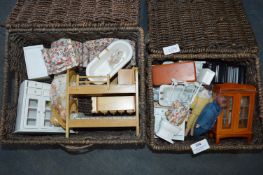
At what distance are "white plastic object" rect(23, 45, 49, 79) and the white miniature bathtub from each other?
0.30 m

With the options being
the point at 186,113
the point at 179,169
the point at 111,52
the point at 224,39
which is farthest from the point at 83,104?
the point at 224,39

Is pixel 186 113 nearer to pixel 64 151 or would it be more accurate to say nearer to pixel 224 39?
pixel 224 39

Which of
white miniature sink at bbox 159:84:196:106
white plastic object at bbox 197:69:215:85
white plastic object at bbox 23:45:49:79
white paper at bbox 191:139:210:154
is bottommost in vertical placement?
white paper at bbox 191:139:210:154

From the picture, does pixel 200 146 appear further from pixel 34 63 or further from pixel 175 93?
pixel 34 63

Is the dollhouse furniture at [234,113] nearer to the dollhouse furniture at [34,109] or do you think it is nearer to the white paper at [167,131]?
the white paper at [167,131]

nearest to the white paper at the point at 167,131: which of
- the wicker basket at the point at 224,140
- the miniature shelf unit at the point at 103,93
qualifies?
the wicker basket at the point at 224,140

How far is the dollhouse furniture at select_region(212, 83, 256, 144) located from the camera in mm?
1540

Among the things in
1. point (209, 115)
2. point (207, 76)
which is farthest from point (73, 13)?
point (209, 115)

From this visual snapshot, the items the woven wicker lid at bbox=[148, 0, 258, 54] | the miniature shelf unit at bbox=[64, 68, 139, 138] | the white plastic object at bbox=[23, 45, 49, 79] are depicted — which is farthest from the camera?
the white plastic object at bbox=[23, 45, 49, 79]

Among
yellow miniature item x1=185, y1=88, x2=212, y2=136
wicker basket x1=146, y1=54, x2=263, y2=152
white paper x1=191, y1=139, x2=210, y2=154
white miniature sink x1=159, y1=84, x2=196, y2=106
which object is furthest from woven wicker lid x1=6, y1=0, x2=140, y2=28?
white paper x1=191, y1=139, x2=210, y2=154

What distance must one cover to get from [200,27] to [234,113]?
52cm

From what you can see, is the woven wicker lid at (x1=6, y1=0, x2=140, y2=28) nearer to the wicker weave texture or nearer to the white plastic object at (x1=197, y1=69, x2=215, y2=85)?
the wicker weave texture

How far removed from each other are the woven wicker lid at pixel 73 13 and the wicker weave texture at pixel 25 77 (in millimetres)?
35

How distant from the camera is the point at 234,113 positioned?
1.55m
